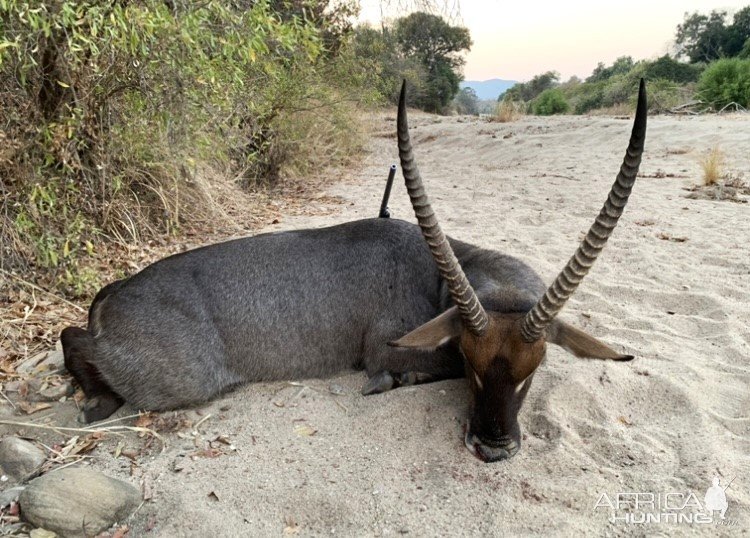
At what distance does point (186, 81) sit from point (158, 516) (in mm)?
4166

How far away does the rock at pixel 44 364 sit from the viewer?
4332 millimetres

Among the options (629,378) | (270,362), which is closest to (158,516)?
(270,362)

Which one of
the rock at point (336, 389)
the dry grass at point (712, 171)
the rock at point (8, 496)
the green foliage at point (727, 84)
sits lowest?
the rock at point (8, 496)

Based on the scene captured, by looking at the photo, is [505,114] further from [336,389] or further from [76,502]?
[76,502]

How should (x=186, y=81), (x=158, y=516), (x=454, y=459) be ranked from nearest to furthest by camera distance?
(x=158, y=516) < (x=454, y=459) < (x=186, y=81)

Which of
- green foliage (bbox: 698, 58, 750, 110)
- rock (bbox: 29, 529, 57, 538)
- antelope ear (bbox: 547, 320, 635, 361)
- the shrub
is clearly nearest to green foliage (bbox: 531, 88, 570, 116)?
the shrub

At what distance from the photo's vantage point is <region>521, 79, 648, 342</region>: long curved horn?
2.51 metres

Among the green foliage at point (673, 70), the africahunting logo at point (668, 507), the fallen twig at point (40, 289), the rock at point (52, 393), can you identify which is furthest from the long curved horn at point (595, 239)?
the green foliage at point (673, 70)

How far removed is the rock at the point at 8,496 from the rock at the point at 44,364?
1.36 m

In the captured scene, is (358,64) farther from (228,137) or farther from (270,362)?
(270,362)

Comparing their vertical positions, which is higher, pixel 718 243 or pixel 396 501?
pixel 718 243

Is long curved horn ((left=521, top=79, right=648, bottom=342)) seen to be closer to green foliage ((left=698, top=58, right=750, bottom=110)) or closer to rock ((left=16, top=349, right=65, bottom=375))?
rock ((left=16, top=349, right=65, bottom=375))

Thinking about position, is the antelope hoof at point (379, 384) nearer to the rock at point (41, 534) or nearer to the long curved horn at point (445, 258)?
the long curved horn at point (445, 258)

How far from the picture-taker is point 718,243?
6.88 meters
